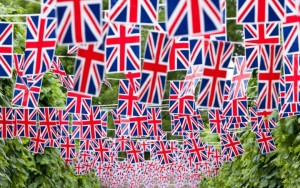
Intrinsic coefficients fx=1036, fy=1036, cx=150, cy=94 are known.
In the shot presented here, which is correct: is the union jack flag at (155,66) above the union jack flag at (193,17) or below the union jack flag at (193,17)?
below

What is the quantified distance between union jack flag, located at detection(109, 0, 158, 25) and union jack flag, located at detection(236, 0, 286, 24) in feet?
3.15

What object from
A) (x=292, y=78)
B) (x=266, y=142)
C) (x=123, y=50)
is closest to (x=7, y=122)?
(x=266, y=142)

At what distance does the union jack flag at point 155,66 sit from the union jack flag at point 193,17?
1.63 meters

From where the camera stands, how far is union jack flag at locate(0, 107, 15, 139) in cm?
1697

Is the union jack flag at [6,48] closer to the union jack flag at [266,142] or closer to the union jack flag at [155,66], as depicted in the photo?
the union jack flag at [155,66]

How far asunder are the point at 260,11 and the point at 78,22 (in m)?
2.30

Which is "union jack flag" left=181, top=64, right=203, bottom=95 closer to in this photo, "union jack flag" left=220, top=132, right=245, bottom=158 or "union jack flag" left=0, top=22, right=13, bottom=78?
"union jack flag" left=0, top=22, right=13, bottom=78

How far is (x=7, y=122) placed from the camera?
56.6 feet

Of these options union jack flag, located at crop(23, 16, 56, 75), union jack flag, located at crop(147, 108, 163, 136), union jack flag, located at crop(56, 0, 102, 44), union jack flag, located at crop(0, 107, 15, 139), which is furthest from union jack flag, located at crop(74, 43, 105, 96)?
union jack flag, located at crop(147, 108, 163, 136)

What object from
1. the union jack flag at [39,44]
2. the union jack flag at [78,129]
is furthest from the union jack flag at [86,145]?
the union jack flag at [39,44]

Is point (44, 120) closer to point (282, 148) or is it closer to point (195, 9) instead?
point (282, 148)

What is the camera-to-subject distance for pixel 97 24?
9.87 metres

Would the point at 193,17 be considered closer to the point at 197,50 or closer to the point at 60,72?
the point at 197,50

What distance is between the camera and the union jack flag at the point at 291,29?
11.6 m
